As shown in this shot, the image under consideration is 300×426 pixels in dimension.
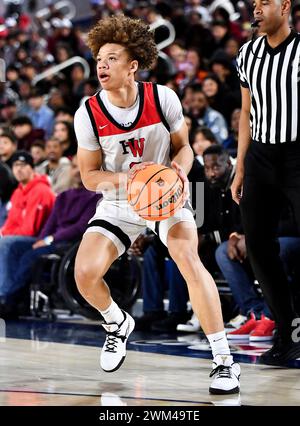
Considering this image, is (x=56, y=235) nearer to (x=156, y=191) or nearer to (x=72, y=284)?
(x=72, y=284)

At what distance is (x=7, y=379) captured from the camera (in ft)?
14.6

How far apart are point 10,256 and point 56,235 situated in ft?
1.86

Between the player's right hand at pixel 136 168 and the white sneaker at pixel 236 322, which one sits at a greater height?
the player's right hand at pixel 136 168

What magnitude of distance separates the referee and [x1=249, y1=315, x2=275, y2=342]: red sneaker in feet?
3.96

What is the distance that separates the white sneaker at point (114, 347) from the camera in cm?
456

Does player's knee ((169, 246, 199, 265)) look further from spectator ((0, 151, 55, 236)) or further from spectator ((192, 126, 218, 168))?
spectator ((0, 151, 55, 236))

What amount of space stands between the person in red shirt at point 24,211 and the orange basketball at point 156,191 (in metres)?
4.03

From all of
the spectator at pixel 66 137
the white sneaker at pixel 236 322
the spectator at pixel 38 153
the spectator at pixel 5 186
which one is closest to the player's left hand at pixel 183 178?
the white sneaker at pixel 236 322

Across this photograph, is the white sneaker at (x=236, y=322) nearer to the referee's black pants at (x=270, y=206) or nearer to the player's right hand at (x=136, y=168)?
the referee's black pants at (x=270, y=206)

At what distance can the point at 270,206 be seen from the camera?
467 centimetres

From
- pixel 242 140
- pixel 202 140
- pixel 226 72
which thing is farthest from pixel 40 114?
pixel 242 140

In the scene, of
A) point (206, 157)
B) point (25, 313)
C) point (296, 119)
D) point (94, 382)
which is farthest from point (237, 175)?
point (25, 313)

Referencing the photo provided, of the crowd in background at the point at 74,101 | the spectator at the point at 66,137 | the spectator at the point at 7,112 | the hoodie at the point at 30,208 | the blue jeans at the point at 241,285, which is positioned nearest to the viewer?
the blue jeans at the point at 241,285

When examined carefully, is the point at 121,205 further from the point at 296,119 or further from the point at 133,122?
the point at 296,119
